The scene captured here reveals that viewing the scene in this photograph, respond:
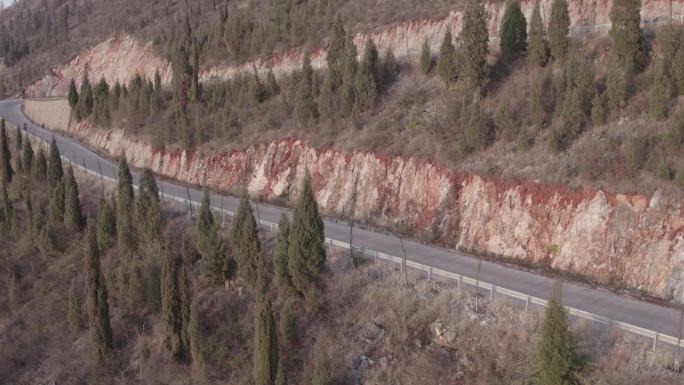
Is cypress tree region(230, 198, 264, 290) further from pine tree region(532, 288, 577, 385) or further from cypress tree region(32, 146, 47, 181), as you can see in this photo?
cypress tree region(32, 146, 47, 181)

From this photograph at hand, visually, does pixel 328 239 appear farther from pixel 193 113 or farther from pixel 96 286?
pixel 193 113

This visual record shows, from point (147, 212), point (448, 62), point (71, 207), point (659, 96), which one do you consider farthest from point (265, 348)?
point (71, 207)

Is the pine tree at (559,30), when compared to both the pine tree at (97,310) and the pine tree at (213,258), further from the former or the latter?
the pine tree at (97,310)

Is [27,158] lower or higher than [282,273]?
lower

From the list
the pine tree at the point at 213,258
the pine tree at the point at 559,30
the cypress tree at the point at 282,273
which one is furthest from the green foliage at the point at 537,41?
the pine tree at the point at 213,258

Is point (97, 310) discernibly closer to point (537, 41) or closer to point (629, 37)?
point (537, 41)

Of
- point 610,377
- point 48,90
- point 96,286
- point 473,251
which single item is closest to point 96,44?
point 48,90
